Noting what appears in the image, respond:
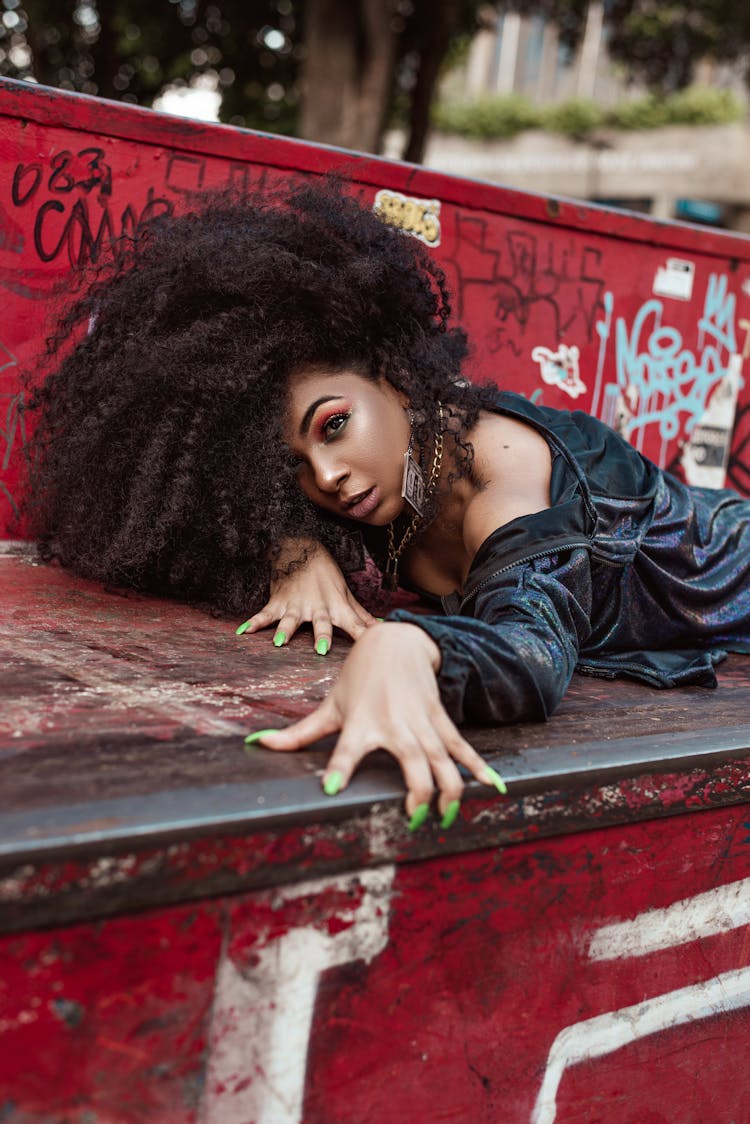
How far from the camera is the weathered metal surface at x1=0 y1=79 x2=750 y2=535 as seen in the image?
2514 millimetres

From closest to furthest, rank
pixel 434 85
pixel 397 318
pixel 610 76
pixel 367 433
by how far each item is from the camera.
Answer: pixel 367 433, pixel 397 318, pixel 434 85, pixel 610 76

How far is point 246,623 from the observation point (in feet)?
6.76

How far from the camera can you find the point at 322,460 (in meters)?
1.99

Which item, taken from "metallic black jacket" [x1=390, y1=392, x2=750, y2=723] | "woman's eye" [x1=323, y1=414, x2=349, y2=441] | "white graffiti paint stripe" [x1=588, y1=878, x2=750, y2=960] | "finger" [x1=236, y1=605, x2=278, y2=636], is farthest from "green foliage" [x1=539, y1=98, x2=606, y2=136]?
"white graffiti paint stripe" [x1=588, y1=878, x2=750, y2=960]

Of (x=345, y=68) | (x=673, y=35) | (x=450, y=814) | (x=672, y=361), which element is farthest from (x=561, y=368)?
(x=673, y=35)

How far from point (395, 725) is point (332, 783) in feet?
0.37

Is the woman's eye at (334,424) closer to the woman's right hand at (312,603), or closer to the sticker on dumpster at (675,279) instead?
the woman's right hand at (312,603)

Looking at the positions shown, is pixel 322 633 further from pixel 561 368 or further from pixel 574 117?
pixel 574 117

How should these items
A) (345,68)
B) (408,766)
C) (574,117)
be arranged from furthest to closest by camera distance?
(574,117) → (345,68) → (408,766)

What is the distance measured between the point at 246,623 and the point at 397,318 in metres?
0.79

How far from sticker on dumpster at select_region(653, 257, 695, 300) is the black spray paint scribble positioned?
0.26m

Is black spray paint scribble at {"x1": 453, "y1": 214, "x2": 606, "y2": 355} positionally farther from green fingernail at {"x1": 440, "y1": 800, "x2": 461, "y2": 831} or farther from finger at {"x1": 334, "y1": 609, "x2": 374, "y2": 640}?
green fingernail at {"x1": 440, "y1": 800, "x2": 461, "y2": 831}

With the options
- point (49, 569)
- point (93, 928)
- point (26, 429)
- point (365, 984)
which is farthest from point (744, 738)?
point (26, 429)

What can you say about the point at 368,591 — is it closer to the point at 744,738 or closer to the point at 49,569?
the point at 49,569
